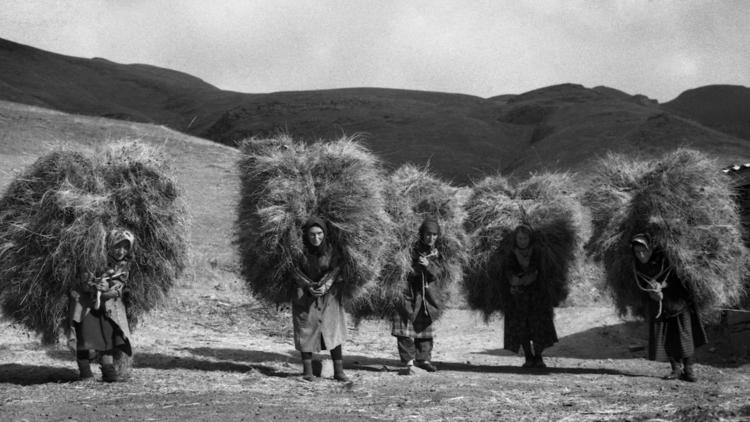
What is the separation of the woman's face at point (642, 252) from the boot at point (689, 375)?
48.0 inches

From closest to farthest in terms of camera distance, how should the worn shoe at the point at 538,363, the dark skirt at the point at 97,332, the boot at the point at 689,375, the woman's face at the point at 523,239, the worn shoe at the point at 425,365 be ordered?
the dark skirt at the point at 97,332, the boot at the point at 689,375, the worn shoe at the point at 425,365, the woman's face at the point at 523,239, the worn shoe at the point at 538,363

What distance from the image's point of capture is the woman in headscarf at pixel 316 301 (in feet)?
27.9

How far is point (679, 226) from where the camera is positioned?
30.1ft

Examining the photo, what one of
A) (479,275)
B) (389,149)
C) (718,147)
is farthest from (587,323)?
(389,149)

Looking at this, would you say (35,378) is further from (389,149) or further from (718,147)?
(389,149)

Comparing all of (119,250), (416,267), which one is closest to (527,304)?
(416,267)

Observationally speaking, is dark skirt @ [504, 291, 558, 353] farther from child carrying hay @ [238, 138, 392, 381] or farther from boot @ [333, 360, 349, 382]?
boot @ [333, 360, 349, 382]

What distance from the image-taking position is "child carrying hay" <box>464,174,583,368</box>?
10.1m

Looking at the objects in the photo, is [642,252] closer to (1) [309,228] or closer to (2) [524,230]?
(2) [524,230]

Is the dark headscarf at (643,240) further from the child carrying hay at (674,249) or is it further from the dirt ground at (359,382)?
the dirt ground at (359,382)

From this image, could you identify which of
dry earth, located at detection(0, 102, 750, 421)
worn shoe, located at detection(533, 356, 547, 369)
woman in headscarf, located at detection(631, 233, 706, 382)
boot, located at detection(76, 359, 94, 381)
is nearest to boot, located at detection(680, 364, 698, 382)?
woman in headscarf, located at detection(631, 233, 706, 382)

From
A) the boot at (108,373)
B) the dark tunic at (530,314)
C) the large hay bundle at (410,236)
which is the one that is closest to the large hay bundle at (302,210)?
the large hay bundle at (410,236)

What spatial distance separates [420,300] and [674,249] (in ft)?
9.44

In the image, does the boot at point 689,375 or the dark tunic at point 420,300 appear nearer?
the boot at point 689,375
